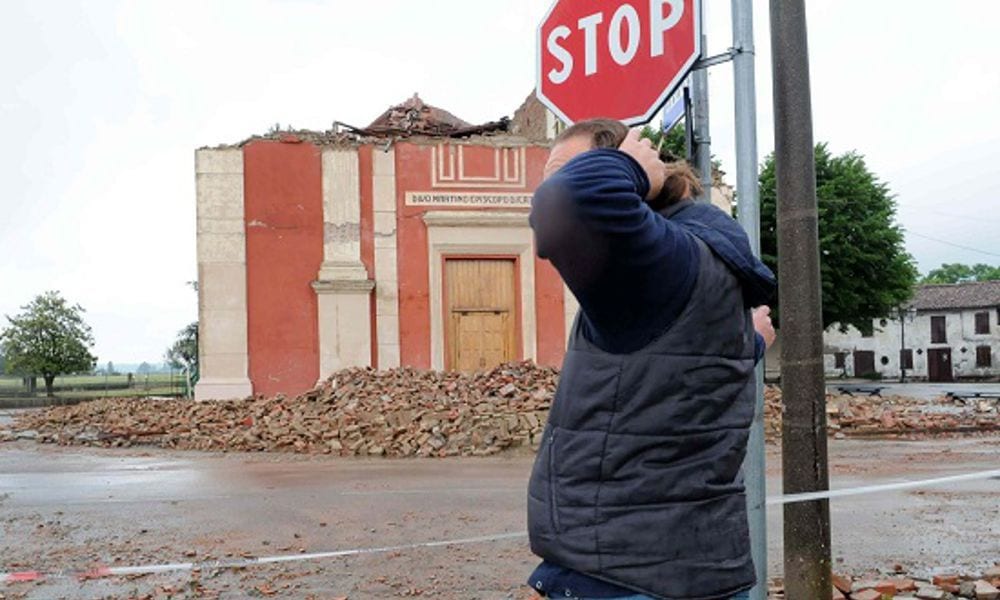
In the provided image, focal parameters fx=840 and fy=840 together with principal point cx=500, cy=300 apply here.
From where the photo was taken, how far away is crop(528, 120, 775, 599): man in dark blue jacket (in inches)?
57.8

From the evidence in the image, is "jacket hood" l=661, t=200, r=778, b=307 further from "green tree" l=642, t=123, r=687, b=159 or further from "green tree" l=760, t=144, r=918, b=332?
"green tree" l=760, t=144, r=918, b=332

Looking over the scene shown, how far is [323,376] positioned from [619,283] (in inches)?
702

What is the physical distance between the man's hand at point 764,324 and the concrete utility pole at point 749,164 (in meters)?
0.66

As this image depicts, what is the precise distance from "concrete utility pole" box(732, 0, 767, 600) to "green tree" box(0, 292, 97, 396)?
36698mm

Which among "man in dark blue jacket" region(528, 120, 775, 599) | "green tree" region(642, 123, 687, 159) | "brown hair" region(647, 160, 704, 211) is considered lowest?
"man in dark blue jacket" region(528, 120, 775, 599)

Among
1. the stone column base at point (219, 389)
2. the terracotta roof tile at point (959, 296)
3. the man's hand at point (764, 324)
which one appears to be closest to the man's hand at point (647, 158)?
the man's hand at point (764, 324)

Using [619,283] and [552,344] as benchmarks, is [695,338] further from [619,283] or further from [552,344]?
[552,344]

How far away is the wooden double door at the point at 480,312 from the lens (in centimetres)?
1975

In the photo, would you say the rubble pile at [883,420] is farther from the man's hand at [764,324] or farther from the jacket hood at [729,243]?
the jacket hood at [729,243]

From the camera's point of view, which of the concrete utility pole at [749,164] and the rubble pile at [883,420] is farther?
the rubble pile at [883,420]

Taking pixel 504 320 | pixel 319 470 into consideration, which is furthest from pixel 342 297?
pixel 319 470

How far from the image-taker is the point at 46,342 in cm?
3441

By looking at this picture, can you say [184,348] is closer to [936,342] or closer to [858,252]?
[858,252]

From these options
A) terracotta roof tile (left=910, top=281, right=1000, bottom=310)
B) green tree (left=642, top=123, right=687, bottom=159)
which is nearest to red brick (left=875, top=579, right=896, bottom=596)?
green tree (left=642, top=123, right=687, bottom=159)
